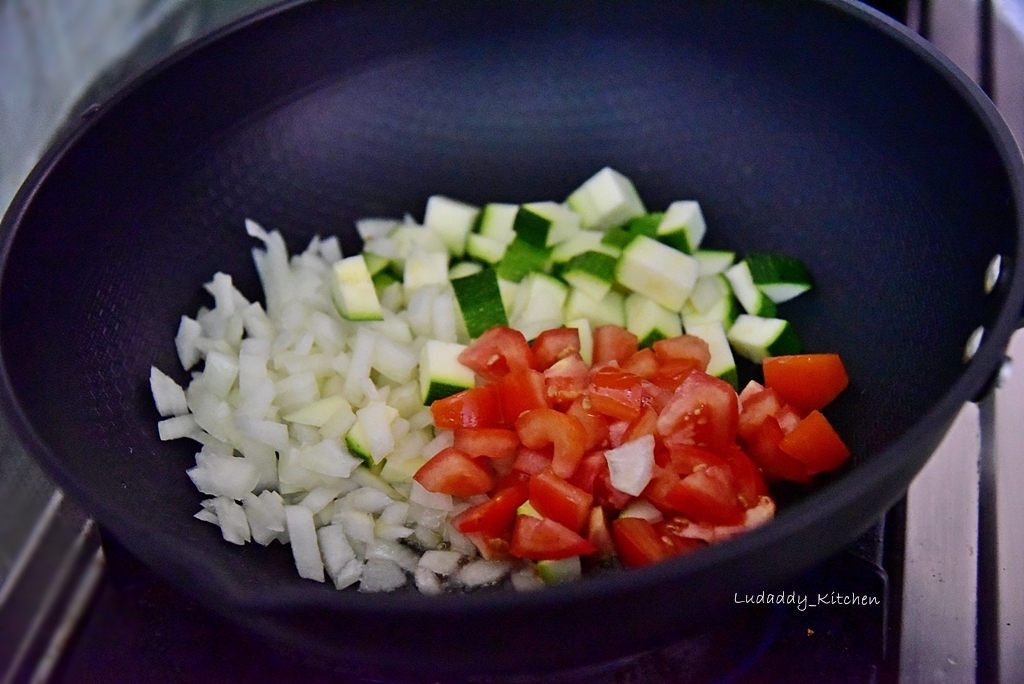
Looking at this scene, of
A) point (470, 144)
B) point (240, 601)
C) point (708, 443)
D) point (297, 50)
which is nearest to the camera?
point (240, 601)

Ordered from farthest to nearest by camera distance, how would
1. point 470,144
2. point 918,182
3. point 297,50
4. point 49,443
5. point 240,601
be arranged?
point 470,144 < point 297,50 < point 918,182 < point 49,443 < point 240,601

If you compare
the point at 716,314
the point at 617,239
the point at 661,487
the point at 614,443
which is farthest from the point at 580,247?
the point at 661,487

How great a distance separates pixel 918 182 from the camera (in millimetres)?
1366

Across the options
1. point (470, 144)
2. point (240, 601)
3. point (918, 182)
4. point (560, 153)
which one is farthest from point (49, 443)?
point (918, 182)

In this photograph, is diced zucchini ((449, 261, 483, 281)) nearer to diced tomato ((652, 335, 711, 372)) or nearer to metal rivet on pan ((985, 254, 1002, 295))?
diced tomato ((652, 335, 711, 372))

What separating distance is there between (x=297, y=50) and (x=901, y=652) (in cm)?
148

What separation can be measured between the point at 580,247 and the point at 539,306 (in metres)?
0.18

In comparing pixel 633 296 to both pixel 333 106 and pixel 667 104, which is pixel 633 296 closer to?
pixel 667 104

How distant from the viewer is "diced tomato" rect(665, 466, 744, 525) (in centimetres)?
110

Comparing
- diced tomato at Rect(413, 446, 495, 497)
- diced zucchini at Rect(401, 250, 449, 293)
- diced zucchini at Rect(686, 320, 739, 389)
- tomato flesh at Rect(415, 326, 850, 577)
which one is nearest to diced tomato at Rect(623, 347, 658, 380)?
tomato flesh at Rect(415, 326, 850, 577)

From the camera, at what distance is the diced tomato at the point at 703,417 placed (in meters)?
1.21

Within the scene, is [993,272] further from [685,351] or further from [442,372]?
[442,372]

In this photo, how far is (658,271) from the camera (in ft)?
5.00

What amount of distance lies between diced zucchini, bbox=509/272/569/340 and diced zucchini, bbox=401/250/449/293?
0.17 m
